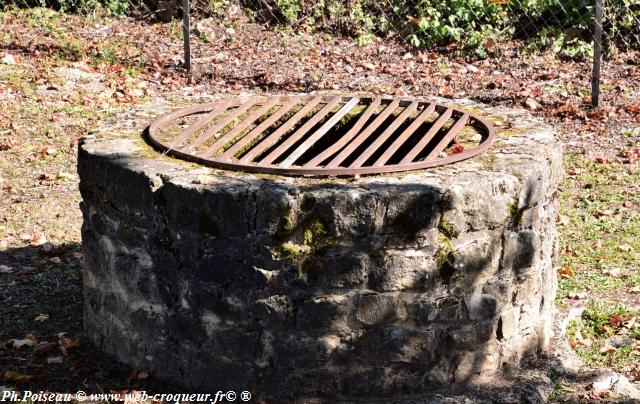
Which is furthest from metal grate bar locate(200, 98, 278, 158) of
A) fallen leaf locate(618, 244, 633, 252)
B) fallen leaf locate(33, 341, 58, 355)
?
fallen leaf locate(618, 244, 633, 252)

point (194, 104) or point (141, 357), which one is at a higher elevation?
point (194, 104)

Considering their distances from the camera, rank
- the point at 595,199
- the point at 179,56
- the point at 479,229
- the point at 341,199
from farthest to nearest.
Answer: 1. the point at 179,56
2. the point at 595,199
3. the point at 479,229
4. the point at 341,199

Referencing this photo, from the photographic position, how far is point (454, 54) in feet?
31.6

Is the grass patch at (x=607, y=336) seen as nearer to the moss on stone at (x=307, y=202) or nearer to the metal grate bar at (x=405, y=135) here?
the metal grate bar at (x=405, y=135)

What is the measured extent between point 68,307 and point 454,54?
5800 mm

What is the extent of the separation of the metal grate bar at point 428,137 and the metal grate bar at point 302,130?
1.84 feet

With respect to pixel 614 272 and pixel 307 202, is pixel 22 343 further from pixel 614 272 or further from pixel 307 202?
pixel 614 272

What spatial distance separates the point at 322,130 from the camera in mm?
4594

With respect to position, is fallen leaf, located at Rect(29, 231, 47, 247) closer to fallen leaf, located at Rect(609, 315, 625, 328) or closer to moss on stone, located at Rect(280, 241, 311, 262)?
moss on stone, located at Rect(280, 241, 311, 262)

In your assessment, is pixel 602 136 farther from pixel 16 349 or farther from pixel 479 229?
pixel 16 349

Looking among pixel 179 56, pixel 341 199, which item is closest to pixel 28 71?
pixel 179 56

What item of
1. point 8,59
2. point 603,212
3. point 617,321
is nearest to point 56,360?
point 617,321

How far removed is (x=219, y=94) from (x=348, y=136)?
12.1 ft

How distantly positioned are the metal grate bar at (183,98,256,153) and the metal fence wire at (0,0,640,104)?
4.25m
